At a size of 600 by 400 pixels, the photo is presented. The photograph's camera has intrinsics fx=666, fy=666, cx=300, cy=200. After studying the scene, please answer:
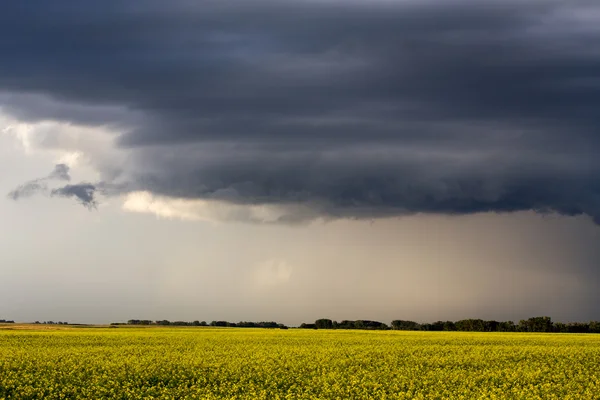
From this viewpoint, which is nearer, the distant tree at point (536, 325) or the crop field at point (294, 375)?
the crop field at point (294, 375)

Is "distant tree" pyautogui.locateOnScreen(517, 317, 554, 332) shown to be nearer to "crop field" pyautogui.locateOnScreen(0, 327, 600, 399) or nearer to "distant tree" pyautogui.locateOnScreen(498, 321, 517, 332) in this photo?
"distant tree" pyautogui.locateOnScreen(498, 321, 517, 332)

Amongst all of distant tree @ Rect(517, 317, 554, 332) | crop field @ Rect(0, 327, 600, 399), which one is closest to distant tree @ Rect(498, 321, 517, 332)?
distant tree @ Rect(517, 317, 554, 332)

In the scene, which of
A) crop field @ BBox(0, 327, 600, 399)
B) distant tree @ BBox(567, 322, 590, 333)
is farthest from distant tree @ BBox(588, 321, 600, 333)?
crop field @ BBox(0, 327, 600, 399)

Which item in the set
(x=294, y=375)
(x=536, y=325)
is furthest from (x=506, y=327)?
(x=294, y=375)

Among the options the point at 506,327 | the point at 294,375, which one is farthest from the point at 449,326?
the point at 294,375

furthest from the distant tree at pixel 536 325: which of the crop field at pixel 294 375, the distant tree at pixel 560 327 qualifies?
the crop field at pixel 294 375

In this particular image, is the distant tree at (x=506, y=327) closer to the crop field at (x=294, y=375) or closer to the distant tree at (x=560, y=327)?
the distant tree at (x=560, y=327)

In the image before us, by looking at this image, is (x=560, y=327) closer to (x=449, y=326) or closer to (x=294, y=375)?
(x=449, y=326)

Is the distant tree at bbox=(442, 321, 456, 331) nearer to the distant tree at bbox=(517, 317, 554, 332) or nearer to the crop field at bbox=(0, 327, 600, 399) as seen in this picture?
the distant tree at bbox=(517, 317, 554, 332)

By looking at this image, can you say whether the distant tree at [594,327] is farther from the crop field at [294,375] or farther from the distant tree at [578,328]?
the crop field at [294,375]

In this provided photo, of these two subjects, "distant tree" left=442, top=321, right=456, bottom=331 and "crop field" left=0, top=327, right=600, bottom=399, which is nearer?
"crop field" left=0, top=327, right=600, bottom=399

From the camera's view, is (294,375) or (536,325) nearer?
(294,375)

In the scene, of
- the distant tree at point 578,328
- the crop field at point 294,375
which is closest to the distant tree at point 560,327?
the distant tree at point 578,328

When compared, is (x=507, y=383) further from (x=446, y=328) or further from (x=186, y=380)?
(x=446, y=328)
